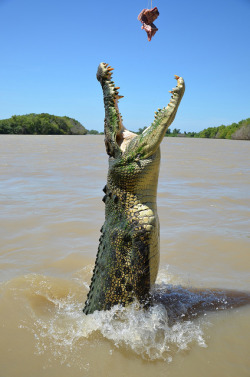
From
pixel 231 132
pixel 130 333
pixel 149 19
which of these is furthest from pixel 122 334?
pixel 231 132

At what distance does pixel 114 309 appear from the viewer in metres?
2.61

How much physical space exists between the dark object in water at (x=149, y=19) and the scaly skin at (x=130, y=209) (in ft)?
1.33

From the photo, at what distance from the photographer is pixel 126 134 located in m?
2.76

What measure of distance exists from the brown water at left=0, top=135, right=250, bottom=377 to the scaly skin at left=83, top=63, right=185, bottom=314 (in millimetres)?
204

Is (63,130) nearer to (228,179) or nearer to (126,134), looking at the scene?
(228,179)

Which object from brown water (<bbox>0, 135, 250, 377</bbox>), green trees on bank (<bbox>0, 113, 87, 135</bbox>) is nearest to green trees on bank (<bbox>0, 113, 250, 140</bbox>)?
Result: green trees on bank (<bbox>0, 113, 87, 135</bbox>)

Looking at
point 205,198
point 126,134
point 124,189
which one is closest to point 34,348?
point 124,189

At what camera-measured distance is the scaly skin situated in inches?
97.2

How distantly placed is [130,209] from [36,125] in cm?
6127

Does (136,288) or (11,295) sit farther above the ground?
(136,288)

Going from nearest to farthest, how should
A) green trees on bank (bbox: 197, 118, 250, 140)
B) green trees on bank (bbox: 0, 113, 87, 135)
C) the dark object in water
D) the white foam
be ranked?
the white foam
the dark object in water
green trees on bank (bbox: 197, 118, 250, 140)
green trees on bank (bbox: 0, 113, 87, 135)

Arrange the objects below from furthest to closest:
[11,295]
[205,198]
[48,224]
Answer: [205,198]
[48,224]
[11,295]

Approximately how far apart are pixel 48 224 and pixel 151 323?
10.3 feet

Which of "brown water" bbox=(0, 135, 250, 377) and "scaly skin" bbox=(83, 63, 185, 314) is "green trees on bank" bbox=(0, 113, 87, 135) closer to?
"brown water" bbox=(0, 135, 250, 377)
